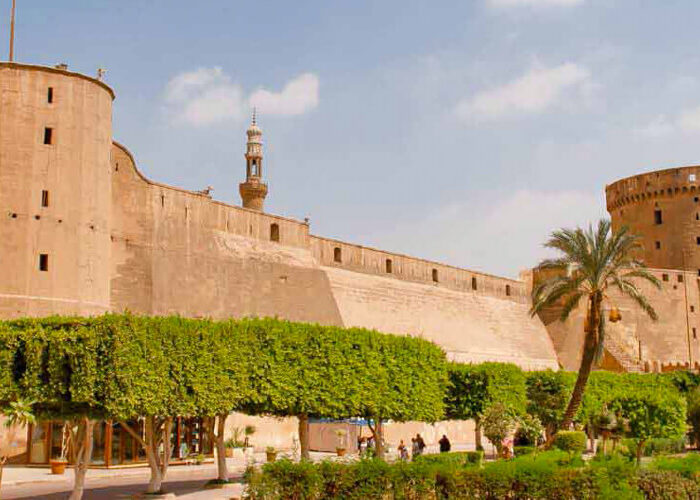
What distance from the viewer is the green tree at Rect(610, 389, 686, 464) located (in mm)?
29047

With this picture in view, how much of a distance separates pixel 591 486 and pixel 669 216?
50.9 metres

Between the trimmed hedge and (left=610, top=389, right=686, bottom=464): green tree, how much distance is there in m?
15.3

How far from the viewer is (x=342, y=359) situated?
72.9ft

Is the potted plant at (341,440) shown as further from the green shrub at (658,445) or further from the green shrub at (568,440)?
the green shrub at (658,445)

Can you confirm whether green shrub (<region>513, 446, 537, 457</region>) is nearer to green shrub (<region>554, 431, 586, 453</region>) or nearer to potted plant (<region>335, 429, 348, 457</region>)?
green shrub (<region>554, 431, 586, 453</region>)

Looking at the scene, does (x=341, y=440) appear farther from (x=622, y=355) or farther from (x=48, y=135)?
(x=622, y=355)

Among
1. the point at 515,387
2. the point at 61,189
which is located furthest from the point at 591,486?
the point at 61,189

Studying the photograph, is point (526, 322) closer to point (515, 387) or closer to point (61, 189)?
point (515, 387)

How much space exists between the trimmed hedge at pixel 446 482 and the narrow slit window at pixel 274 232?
2131 centimetres

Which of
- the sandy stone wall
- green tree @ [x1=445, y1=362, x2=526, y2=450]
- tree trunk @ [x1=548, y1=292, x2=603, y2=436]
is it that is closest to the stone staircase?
the sandy stone wall

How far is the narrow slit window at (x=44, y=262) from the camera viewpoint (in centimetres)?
2591

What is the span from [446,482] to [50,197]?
1713 cm

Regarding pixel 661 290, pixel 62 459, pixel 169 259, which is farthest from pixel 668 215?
pixel 62 459

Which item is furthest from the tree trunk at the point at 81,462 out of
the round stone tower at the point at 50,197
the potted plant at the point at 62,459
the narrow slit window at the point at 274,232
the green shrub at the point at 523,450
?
the narrow slit window at the point at 274,232
